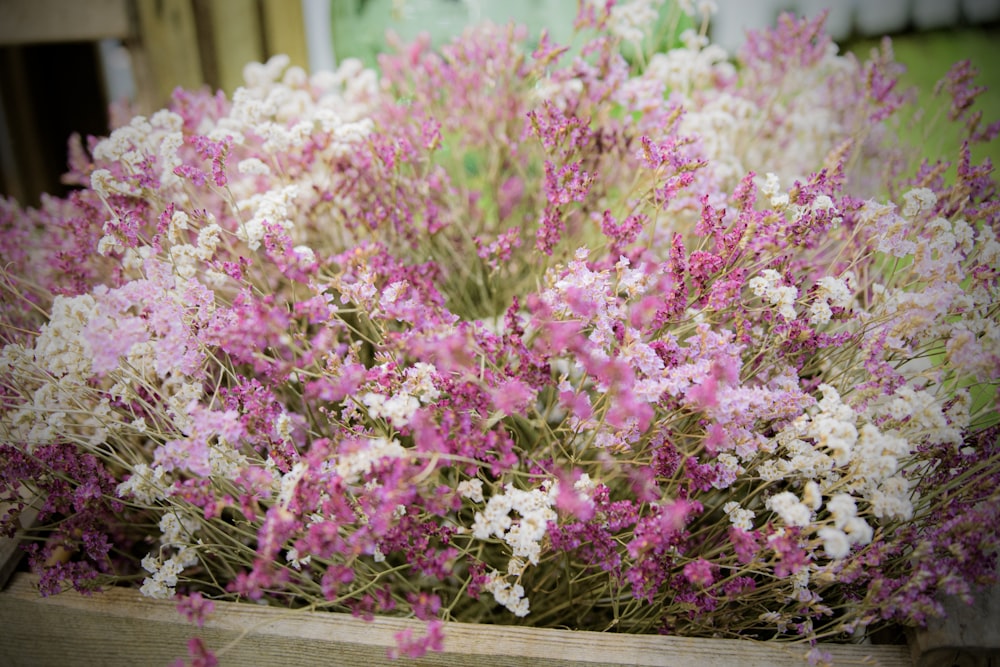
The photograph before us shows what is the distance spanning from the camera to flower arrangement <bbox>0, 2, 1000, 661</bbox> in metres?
0.73

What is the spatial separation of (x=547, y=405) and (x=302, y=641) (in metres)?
0.44

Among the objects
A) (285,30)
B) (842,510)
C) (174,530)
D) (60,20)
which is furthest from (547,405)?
(60,20)

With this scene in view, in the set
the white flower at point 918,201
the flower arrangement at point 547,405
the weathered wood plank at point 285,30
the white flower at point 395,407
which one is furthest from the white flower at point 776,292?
the weathered wood plank at point 285,30

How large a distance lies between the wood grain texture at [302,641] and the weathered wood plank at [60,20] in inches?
57.4

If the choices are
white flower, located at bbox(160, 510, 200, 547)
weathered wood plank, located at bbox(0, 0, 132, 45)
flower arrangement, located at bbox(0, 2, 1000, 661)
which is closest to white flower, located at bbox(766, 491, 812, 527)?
flower arrangement, located at bbox(0, 2, 1000, 661)

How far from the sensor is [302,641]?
86cm

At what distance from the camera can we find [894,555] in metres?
0.85

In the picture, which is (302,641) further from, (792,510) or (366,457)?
(792,510)

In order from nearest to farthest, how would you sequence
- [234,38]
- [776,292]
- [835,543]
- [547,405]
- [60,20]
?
[835,543], [776,292], [547,405], [60,20], [234,38]

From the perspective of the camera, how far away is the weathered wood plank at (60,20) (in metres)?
1.74

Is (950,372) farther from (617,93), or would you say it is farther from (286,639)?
(286,639)

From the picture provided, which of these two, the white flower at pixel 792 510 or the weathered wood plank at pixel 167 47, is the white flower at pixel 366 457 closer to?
the white flower at pixel 792 510

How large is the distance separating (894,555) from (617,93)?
82 cm

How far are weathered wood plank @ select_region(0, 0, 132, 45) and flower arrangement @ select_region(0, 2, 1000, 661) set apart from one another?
0.91m
